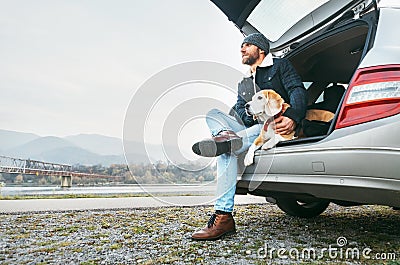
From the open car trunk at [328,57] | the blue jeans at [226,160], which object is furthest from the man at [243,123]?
the open car trunk at [328,57]

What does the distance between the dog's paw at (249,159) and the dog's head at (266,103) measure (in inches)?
9.7

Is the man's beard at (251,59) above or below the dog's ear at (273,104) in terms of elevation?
above

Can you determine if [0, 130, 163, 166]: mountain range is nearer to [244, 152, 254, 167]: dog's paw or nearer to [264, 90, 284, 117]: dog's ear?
[244, 152, 254, 167]: dog's paw

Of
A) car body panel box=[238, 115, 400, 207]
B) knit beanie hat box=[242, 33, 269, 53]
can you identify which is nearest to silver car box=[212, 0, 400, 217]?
car body panel box=[238, 115, 400, 207]

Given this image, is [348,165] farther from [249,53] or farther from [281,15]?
[281,15]

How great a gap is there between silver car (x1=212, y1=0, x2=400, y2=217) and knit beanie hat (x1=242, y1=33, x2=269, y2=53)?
114 mm

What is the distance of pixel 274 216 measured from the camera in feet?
9.12

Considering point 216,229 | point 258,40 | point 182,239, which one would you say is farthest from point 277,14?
point 182,239

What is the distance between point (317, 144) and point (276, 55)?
3.53 feet

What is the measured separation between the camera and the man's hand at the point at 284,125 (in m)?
1.89

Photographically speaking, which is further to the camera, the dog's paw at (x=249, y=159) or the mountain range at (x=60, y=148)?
the mountain range at (x=60, y=148)

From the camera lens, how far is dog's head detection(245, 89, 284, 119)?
193 centimetres

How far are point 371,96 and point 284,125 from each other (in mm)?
563

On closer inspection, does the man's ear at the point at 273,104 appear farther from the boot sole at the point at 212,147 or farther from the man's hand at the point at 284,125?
the boot sole at the point at 212,147
